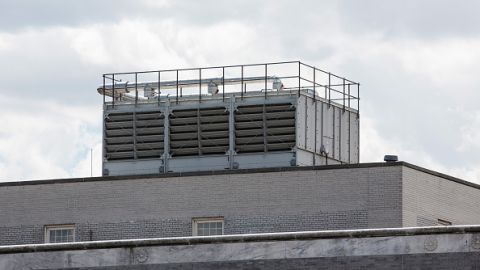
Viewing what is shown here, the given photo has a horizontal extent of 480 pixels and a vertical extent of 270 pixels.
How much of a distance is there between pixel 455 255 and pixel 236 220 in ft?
46.6

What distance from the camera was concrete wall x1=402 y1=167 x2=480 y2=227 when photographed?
51.1m

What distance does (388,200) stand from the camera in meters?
50.8

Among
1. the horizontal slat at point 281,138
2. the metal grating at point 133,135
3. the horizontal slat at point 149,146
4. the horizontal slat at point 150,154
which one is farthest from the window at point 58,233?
the horizontal slat at point 281,138

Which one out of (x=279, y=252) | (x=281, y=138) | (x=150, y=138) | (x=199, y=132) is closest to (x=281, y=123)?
(x=281, y=138)

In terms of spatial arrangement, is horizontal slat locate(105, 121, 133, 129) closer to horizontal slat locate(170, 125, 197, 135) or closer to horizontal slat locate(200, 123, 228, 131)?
horizontal slat locate(170, 125, 197, 135)

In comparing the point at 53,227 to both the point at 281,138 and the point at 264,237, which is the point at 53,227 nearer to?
the point at 281,138

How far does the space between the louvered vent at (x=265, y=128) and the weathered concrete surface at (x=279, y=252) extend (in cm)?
1383

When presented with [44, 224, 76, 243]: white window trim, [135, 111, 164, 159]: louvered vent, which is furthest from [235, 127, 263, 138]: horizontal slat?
[44, 224, 76, 243]: white window trim

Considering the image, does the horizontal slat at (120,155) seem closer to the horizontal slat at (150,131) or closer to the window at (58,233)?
the horizontal slat at (150,131)

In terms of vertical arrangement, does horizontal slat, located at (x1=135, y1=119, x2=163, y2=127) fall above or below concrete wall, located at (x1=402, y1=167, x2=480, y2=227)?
above

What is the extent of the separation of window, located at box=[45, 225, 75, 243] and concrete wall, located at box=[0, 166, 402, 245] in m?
0.22

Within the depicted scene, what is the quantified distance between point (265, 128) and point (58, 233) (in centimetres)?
842

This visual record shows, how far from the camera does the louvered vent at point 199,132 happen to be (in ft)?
185

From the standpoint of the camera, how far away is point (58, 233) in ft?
179
